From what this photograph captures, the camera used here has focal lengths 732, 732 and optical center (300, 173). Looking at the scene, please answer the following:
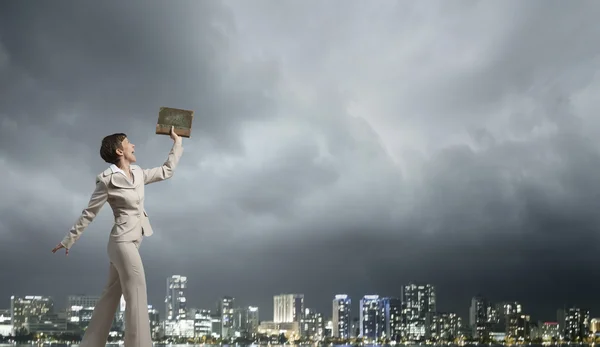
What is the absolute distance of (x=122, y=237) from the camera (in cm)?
680

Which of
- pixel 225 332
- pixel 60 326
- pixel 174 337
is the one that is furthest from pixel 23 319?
pixel 225 332

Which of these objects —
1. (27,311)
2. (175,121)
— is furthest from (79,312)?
(175,121)

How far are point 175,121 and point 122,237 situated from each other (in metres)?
1.41

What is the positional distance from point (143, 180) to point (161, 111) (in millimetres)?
779

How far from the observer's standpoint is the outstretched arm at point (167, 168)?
23.9 feet

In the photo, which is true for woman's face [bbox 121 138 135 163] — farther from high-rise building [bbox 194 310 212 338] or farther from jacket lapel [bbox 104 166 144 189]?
high-rise building [bbox 194 310 212 338]

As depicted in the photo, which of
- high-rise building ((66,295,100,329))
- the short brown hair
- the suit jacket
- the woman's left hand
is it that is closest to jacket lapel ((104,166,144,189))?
the suit jacket

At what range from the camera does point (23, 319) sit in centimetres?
16975

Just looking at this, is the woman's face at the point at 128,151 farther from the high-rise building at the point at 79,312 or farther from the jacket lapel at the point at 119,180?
the high-rise building at the point at 79,312

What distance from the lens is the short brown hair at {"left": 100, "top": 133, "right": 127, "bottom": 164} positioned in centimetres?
705

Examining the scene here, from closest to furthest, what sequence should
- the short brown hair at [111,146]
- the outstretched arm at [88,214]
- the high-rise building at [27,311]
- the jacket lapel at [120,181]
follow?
the outstretched arm at [88,214]
the jacket lapel at [120,181]
the short brown hair at [111,146]
the high-rise building at [27,311]

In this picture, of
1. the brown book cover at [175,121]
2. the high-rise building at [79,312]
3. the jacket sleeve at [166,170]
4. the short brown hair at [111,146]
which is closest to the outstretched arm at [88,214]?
the short brown hair at [111,146]

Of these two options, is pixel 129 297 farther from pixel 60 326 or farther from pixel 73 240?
pixel 60 326

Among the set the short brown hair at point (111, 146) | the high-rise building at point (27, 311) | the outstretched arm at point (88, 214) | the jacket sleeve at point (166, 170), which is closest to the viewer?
the outstretched arm at point (88, 214)
